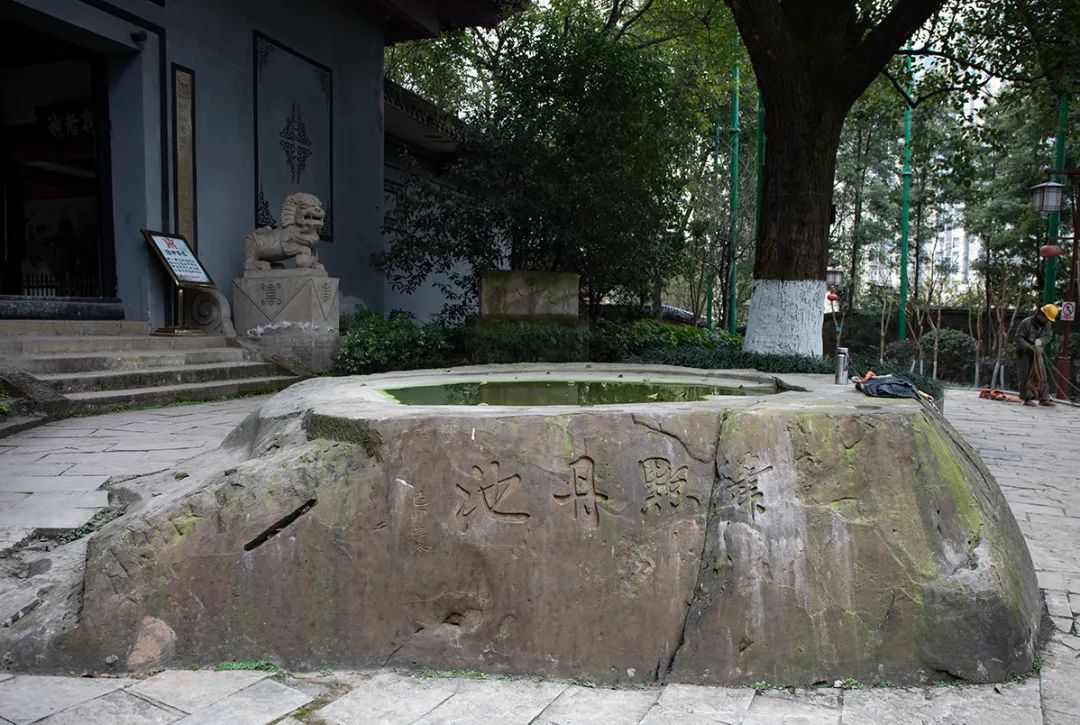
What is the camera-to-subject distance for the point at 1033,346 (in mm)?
10758

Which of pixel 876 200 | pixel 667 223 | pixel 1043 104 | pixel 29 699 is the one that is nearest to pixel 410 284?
pixel 667 223

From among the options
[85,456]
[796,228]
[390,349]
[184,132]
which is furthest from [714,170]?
[85,456]

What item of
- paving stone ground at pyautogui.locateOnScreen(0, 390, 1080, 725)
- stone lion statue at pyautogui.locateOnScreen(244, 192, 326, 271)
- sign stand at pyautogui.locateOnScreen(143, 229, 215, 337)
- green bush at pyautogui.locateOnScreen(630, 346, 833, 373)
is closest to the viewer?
paving stone ground at pyautogui.locateOnScreen(0, 390, 1080, 725)

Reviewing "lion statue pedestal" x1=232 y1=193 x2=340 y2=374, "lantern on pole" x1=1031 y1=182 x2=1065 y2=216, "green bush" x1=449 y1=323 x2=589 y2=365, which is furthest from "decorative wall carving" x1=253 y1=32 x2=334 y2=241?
"lantern on pole" x1=1031 y1=182 x2=1065 y2=216

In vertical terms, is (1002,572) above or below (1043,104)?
below

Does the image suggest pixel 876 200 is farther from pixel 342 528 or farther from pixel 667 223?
pixel 342 528

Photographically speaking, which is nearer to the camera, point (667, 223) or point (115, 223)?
point (115, 223)

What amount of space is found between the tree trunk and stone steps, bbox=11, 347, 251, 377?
→ 5.51 meters

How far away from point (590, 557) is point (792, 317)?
5.39 m

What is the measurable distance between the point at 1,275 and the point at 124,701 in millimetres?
11421

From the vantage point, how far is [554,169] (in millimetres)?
9570

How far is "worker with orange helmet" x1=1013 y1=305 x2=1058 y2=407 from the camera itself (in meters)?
10.7

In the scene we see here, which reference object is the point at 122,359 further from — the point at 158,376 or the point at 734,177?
the point at 734,177

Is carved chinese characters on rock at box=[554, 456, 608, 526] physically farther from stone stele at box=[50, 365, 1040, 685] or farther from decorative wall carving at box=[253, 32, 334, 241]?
decorative wall carving at box=[253, 32, 334, 241]
